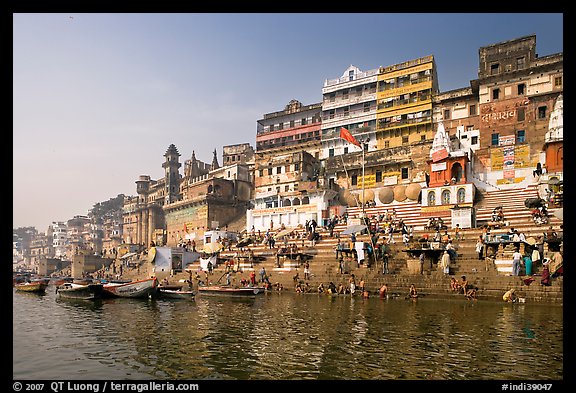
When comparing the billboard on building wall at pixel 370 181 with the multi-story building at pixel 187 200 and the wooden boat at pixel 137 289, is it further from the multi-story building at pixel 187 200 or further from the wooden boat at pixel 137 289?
the wooden boat at pixel 137 289

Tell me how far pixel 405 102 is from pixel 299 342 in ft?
134

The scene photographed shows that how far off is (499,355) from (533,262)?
12778 millimetres

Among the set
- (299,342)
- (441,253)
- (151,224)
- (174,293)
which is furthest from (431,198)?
(151,224)

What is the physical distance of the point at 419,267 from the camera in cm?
2369

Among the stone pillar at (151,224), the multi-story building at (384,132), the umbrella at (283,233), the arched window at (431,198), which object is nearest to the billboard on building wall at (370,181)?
the multi-story building at (384,132)

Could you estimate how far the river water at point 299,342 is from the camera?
9.22m

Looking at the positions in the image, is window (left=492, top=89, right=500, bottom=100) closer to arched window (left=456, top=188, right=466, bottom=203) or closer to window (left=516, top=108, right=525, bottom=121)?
window (left=516, top=108, right=525, bottom=121)

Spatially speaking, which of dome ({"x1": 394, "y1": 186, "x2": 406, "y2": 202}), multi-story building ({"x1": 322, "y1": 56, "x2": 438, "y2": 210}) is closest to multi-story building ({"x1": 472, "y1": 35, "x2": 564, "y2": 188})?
multi-story building ({"x1": 322, "y1": 56, "x2": 438, "y2": 210})

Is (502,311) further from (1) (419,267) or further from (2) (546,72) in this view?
(2) (546,72)

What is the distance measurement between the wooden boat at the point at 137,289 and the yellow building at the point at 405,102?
32643 mm

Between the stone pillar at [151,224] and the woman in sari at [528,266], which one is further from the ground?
the stone pillar at [151,224]
